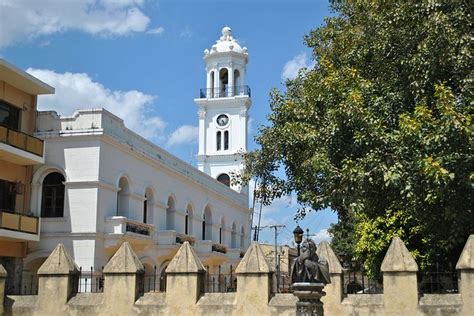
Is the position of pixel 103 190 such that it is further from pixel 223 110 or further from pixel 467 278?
pixel 223 110

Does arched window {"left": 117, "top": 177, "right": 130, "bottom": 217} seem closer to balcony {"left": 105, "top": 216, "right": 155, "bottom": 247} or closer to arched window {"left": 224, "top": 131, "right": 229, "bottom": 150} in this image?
balcony {"left": 105, "top": 216, "right": 155, "bottom": 247}

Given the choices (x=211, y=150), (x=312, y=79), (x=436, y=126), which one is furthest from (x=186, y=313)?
(x=211, y=150)

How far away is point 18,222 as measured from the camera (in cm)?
2312

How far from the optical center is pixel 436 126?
40.8 feet

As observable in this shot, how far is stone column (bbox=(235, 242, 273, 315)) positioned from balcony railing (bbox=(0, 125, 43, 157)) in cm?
1272

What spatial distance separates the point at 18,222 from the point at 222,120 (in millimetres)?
28762

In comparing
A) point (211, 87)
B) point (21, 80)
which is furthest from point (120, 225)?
point (211, 87)

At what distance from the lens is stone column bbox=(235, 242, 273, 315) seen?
43.1ft

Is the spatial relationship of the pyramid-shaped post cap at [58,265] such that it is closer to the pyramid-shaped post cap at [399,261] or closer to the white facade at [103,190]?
the pyramid-shaped post cap at [399,261]

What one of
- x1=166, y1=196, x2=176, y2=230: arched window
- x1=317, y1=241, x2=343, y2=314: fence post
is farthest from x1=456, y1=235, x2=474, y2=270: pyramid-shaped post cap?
x1=166, y1=196, x2=176, y2=230: arched window

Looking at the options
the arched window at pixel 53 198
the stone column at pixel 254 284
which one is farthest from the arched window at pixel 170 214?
the stone column at pixel 254 284

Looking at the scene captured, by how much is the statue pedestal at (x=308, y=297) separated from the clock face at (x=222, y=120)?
40.5 meters

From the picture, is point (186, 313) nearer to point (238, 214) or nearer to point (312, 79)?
point (312, 79)

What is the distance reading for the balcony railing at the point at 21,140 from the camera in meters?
22.7
